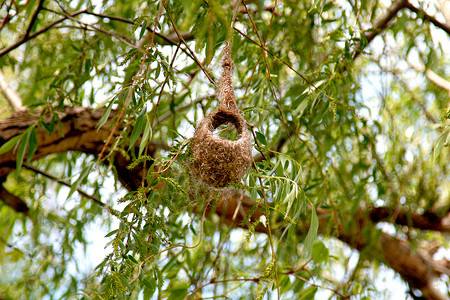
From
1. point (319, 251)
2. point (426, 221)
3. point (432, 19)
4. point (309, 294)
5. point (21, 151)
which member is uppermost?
point (432, 19)

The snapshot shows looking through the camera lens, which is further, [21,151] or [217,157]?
[21,151]

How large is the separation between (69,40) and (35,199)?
0.86 m

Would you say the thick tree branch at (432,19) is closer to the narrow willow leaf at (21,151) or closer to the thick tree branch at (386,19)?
the thick tree branch at (386,19)

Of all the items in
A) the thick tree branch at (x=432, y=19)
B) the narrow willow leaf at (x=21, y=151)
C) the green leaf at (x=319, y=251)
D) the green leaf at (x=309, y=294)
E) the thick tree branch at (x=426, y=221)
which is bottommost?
the green leaf at (x=309, y=294)

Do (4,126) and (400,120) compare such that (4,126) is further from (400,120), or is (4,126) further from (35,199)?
(400,120)

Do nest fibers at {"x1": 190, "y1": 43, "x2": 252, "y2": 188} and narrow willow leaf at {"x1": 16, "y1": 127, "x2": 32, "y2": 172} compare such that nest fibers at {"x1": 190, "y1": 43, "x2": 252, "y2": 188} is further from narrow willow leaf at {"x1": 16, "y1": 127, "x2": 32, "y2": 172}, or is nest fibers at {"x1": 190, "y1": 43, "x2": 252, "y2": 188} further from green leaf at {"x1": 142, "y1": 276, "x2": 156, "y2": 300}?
narrow willow leaf at {"x1": 16, "y1": 127, "x2": 32, "y2": 172}

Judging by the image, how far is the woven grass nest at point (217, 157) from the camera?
4.47 feet

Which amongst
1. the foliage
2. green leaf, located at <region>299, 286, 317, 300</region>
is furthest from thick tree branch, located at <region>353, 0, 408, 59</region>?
green leaf, located at <region>299, 286, 317, 300</region>

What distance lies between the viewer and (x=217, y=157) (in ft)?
4.46

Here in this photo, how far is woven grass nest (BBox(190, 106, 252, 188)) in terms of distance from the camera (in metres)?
1.36

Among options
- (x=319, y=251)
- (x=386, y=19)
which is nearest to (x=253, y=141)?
(x=319, y=251)

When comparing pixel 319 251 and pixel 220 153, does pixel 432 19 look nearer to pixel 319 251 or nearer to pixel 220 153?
pixel 319 251

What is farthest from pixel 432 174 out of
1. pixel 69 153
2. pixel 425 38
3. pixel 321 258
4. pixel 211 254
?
pixel 69 153

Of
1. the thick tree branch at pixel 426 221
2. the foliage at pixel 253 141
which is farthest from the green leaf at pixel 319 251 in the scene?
the thick tree branch at pixel 426 221
